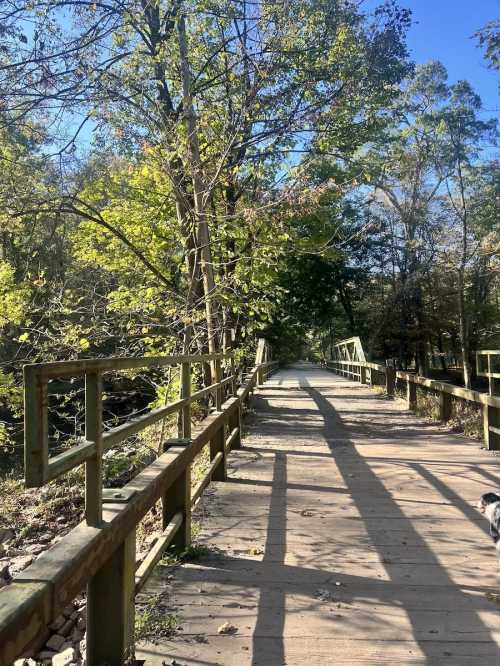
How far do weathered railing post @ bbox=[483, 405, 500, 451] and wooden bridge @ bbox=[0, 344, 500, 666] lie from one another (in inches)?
29.6

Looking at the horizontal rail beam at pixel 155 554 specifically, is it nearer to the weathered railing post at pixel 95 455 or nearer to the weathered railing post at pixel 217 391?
the weathered railing post at pixel 95 455

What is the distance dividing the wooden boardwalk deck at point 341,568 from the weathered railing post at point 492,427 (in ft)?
1.32

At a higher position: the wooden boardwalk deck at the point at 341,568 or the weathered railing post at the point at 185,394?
the weathered railing post at the point at 185,394

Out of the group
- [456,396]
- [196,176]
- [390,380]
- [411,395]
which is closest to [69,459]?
[196,176]

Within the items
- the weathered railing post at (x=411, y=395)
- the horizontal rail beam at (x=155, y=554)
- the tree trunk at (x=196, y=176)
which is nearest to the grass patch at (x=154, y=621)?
the horizontal rail beam at (x=155, y=554)

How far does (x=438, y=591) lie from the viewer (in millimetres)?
3426

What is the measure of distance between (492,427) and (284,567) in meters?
4.80

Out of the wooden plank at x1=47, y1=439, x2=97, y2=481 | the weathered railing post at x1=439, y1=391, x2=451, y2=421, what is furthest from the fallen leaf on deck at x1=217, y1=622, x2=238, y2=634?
the weathered railing post at x1=439, y1=391, x2=451, y2=421

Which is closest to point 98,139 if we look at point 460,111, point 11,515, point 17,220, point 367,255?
point 17,220

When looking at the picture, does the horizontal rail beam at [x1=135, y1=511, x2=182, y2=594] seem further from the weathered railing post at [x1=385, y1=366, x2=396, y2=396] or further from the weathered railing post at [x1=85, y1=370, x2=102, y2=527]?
the weathered railing post at [x1=385, y1=366, x2=396, y2=396]

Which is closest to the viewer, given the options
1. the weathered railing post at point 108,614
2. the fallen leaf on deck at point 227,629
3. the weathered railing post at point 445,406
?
the weathered railing post at point 108,614

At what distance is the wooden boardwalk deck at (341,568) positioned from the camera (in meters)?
2.79

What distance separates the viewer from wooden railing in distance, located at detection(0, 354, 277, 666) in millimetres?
1648

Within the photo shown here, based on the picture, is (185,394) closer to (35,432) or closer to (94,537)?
(94,537)
